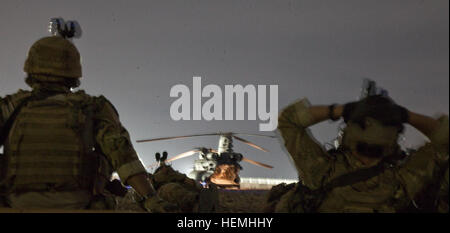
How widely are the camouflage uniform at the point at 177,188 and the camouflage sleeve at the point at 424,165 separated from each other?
3585 millimetres

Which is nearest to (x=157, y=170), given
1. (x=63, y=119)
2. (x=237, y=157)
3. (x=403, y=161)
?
(x=63, y=119)

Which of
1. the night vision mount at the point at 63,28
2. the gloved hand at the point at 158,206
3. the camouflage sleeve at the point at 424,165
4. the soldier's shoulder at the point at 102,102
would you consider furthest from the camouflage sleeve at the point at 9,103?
the camouflage sleeve at the point at 424,165

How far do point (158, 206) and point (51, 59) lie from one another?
1.36 m

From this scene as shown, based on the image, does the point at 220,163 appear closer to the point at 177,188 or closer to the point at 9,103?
the point at 177,188

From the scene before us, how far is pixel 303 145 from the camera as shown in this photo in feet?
12.0

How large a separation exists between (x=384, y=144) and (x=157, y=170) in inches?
211

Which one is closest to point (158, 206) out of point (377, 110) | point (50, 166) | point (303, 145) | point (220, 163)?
point (50, 166)

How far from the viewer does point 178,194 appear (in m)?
7.45

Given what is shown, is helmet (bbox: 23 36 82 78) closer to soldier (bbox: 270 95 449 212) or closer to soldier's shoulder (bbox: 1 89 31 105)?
soldier's shoulder (bbox: 1 89 31 105)

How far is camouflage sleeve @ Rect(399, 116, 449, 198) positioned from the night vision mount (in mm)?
2627

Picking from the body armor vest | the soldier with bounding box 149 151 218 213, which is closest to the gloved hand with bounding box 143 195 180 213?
the body armor vest

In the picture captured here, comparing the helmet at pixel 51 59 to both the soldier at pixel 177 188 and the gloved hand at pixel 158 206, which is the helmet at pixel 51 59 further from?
the soldier at pixel 177 188
